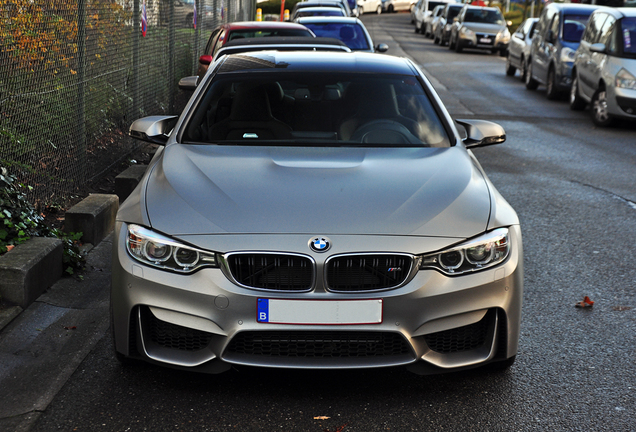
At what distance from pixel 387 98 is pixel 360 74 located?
23 centimetres

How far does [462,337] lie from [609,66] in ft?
37.8

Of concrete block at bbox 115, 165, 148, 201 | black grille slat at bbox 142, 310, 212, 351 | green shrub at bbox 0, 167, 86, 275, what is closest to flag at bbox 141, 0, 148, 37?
concrete block at bbox 115, 165, 148, 201

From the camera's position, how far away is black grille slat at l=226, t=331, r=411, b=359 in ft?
11.5

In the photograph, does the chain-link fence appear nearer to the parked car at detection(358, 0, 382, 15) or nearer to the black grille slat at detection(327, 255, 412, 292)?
the black grille slat at detection(327, 255, 412, 292)

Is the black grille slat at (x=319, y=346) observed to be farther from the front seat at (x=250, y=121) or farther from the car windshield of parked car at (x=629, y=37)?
the car windshield of parked car at (x=629, y=37)

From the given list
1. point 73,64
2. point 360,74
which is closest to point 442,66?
point 73,64

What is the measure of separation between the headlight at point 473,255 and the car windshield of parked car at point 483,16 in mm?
29678

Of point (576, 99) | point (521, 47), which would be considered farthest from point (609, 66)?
point (521, 47)

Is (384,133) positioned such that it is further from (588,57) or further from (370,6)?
(370,6)

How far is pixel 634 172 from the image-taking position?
10148 mm

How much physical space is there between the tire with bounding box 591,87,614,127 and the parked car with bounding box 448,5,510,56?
16.6 metres

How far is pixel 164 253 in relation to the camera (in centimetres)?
357

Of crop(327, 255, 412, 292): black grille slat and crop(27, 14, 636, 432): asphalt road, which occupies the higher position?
crop(327, 255, 412, 292): black grille slat

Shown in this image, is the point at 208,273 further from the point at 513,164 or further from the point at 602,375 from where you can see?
the point at 513,164
